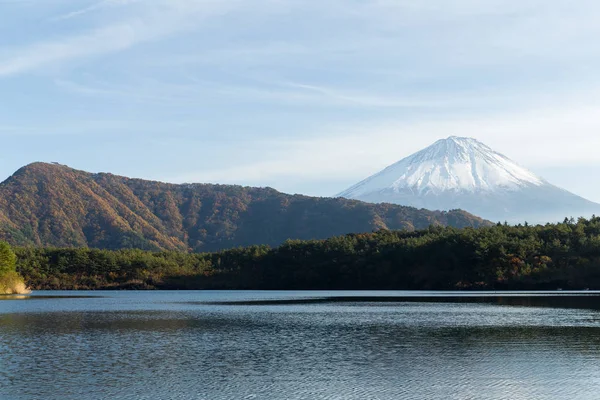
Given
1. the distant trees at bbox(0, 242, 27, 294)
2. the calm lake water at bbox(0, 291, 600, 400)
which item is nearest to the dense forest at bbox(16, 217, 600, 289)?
the distant trees at bbox(0, 242, 27, 294)

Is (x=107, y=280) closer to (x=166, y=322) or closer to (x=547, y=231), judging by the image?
(x=547, y=231)

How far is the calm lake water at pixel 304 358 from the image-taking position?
2427 centimetres

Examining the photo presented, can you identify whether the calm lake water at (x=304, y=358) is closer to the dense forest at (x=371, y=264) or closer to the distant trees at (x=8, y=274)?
the distant trees at (x=8, y=274)

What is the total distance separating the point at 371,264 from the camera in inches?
5285

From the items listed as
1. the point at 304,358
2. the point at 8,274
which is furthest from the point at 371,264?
the point at 304,358

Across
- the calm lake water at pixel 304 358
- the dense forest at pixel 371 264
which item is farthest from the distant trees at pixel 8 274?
the calm lake water at pixel 304 358

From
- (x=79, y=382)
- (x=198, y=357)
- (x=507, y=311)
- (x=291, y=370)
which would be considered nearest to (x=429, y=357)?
(x=291, y=370)

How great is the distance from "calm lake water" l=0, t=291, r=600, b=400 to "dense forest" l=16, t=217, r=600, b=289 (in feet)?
205

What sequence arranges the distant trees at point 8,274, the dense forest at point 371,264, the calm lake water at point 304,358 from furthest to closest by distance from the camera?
1. the dense forest at point 371,264
2. the distant trees at point 8,274
3. the calm lake water at point 304,358

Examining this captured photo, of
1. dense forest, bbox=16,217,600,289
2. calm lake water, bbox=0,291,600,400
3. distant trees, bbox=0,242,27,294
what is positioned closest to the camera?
calm lake water, bbox=0,291,600,400

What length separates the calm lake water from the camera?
24266mm

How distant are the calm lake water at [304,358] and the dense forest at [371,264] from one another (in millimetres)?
62633

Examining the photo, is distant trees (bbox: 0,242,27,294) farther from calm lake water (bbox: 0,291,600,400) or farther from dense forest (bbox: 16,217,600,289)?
calm lake water (bbox: 0,291,600,400)

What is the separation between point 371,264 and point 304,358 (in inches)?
4065
